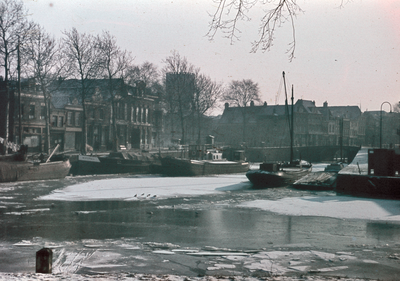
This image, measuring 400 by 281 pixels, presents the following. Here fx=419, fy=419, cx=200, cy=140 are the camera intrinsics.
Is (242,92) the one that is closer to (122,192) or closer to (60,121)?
(60,121)

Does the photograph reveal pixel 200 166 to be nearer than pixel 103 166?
No

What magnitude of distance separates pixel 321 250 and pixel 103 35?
46.0m

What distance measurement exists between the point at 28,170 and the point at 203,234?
2484cm

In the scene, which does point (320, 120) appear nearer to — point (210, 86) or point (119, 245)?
point (210, 86)

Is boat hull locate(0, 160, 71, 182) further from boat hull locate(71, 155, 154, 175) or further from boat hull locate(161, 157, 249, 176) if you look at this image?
boat hull locate(161, 157, 249, 176)

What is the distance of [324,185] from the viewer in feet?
101

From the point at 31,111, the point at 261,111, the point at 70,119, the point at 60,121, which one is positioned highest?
the point at 261,111

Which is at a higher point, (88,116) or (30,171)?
(88,116)

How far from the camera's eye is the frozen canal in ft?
32.6

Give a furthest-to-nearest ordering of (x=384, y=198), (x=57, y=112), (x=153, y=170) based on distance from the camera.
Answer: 1. (x=57, y=112)
2. (x=153, y=170)
3. (x=384, y=198)

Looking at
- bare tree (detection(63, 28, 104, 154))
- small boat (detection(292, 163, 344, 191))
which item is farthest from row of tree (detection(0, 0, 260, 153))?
small boat (detection(292, 163, 344, 191))

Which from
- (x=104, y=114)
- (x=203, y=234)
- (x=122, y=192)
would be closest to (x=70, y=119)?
(x=104, y=114)

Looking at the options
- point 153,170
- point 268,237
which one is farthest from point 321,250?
point 153,170

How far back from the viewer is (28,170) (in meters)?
34.4
